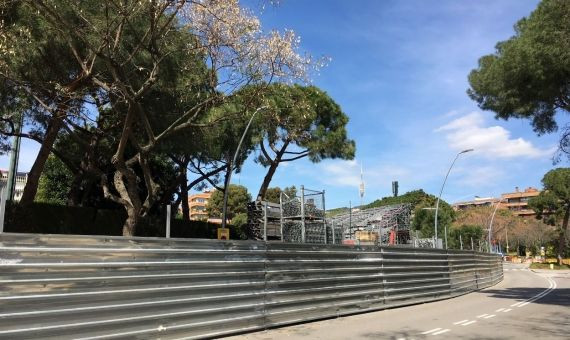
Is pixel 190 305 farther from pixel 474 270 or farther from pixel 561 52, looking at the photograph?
pixel 474 270

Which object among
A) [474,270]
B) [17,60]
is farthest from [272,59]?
[474,270]

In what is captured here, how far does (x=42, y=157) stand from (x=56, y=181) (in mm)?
19107

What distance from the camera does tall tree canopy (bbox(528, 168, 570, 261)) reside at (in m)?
69.4

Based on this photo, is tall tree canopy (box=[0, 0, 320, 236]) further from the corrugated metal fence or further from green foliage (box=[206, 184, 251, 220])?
green foliage (box=[206, 184, 251, 220])

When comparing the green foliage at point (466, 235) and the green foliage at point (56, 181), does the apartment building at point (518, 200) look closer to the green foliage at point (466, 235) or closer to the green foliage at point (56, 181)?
the green foliage at point (466, 235)

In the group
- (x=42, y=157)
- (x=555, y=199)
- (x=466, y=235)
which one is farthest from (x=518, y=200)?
(x=42, y=157)

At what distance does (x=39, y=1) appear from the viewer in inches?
398

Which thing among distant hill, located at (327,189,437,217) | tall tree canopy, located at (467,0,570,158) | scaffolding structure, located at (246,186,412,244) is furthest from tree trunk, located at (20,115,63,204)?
distant hill, located at (327,189,437,217)

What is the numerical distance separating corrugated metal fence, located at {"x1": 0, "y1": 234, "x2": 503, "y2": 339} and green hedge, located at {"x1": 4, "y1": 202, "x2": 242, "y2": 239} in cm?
1444

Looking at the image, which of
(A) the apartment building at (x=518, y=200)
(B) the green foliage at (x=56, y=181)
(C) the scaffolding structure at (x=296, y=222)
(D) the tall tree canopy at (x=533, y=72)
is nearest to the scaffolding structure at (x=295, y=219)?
(C) the scaffolding structure at (x=296, y=222)

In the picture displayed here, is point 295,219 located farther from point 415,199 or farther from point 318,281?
point 415,199

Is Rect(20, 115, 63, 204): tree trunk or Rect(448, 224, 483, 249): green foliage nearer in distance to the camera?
Rect(20, 115, 63, 204): tree trunk

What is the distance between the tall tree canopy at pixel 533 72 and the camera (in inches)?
585

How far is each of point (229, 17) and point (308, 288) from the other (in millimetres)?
6692
